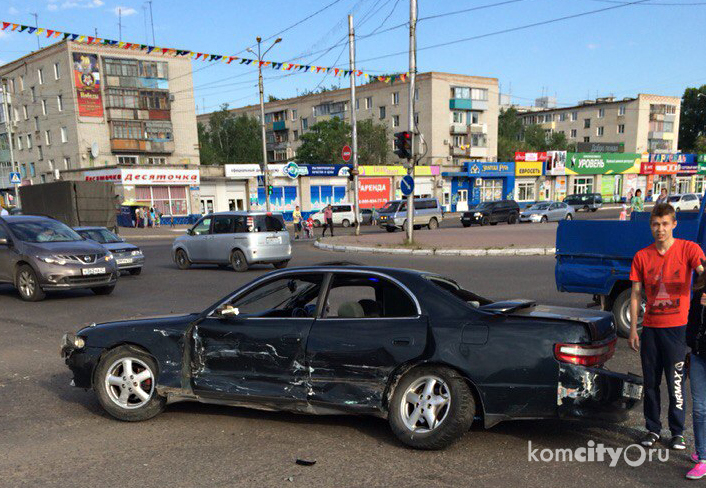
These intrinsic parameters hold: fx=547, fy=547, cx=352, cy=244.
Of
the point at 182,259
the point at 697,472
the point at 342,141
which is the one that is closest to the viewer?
the point at 697,472

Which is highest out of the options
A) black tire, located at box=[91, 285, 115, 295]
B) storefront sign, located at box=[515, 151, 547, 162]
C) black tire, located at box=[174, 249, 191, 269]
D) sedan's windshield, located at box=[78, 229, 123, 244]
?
storefront sign, located at box=[515, 151, 547, 162]

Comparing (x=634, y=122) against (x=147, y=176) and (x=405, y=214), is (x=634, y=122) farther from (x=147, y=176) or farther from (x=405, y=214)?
(x=147, y=176)

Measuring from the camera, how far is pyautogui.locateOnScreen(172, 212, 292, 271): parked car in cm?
1630

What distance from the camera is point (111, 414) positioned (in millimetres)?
4801

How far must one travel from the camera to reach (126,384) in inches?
188

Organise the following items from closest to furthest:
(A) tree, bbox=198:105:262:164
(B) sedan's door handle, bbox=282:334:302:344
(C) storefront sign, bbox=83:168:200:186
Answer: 1. (B) sedan's door handle, bbox=282:334:302:344
2. (C) storefront sign, bbox=83:168:200:186
3. (A) tree, bbox=198:105:262:164

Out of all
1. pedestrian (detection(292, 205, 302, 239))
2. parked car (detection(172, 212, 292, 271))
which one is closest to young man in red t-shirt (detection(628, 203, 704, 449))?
parked car (detection(172, 212, 292, 271))

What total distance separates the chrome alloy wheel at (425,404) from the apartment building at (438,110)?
65.0 m

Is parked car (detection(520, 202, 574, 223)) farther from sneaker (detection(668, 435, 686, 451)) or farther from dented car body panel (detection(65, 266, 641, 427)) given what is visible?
sneaker (detection(668, 435, 686, 451))

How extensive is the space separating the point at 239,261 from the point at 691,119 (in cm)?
11483

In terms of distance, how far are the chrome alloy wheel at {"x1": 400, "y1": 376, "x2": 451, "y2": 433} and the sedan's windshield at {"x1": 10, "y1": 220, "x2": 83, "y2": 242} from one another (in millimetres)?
10144

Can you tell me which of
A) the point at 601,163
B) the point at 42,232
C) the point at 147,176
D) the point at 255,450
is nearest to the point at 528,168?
the point at 601,163

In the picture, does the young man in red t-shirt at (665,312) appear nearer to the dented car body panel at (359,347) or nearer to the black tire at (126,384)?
the dented car body panel at (359,347)

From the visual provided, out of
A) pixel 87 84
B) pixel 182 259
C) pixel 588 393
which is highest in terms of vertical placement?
pixel 87 84
